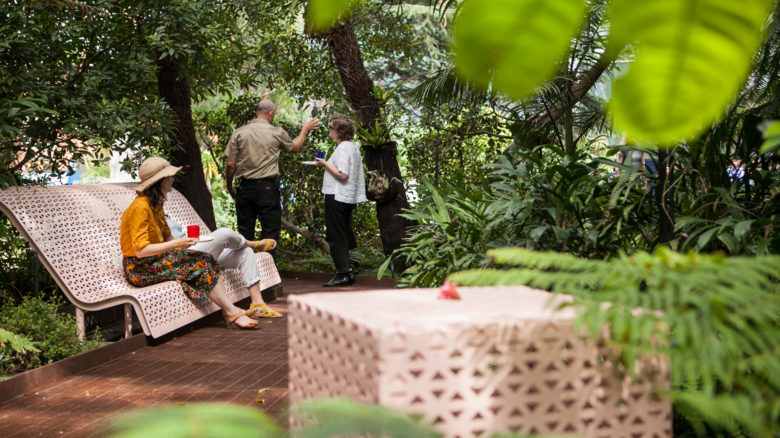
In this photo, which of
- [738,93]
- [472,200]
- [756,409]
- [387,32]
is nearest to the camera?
[738,93]

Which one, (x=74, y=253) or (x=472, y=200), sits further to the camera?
(x=74, y=253)

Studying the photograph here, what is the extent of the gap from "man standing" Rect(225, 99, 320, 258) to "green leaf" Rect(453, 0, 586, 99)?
7385 mm

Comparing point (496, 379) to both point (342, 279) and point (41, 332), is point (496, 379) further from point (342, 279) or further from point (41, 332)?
point (342, 279)

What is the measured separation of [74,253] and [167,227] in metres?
0.78

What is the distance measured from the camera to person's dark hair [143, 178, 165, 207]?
18.1 feet

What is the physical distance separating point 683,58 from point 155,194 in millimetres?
5515

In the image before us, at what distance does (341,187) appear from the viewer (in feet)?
26.5

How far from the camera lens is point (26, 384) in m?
→ 3.96

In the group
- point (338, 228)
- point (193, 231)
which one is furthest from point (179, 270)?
point (338, 228)

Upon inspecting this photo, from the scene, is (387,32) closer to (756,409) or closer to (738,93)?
(756,409)

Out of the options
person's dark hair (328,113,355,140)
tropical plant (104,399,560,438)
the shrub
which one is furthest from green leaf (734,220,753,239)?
person's dark hair (328,113,355,140)

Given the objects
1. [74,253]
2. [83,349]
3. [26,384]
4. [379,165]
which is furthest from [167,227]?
[379,165]

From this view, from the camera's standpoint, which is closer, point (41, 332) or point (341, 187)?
point (41, 332)

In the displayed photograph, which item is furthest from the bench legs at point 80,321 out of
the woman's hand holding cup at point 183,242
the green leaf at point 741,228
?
the green leaf at point 741,228
